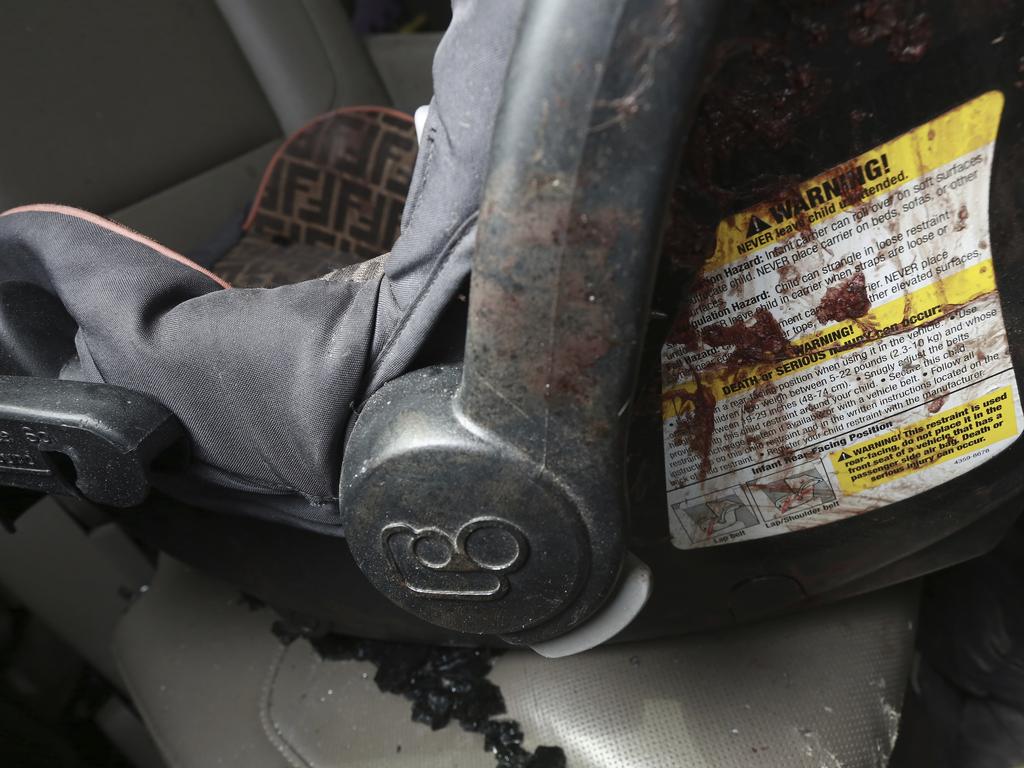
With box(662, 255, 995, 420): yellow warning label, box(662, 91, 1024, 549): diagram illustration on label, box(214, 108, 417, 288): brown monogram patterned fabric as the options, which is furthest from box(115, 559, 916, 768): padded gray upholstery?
box(214, 108, 417, 288): brown monogram patterned fabric

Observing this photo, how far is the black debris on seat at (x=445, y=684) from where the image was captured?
1.84ft

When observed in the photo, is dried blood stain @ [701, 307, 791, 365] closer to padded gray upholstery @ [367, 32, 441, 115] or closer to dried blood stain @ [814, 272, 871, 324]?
dried blood stain @ [814, 272, 871, 324]

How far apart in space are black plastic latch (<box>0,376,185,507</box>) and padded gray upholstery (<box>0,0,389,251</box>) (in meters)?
0.67

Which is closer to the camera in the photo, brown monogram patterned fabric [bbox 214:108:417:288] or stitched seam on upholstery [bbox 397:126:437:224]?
stitched seam on upholstery [bbox 397:126:437:224]

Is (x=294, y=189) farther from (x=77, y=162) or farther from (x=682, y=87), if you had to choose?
(x=682, y=87)

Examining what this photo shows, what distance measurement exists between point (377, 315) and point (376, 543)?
11 centimetres

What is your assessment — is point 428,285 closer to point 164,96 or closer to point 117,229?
point 117,229

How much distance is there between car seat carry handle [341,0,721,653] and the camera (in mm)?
237

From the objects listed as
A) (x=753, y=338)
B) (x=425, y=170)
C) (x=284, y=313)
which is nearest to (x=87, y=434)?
(x=284, y=313)

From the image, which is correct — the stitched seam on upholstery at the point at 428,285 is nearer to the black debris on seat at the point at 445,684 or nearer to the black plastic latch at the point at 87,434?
the black plastic latch at the point at 87,434

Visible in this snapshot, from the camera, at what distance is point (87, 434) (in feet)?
1.26

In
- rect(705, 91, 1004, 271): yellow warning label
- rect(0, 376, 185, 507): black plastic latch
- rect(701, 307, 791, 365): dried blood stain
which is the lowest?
rect(0, 376, 185, 507): black plastic latch

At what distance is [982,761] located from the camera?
664mm

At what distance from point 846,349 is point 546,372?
6.3 inches
